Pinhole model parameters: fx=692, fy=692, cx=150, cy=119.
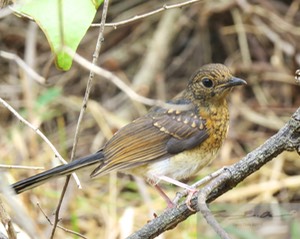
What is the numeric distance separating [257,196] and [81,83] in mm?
1785

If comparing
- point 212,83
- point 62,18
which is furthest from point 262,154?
point 212,83

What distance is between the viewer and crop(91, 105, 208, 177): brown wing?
2891 millimetres

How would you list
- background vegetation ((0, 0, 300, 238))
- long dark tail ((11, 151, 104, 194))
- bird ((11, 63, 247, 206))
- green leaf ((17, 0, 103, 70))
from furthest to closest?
background vegetation ((0, 0, 300, 238))
bird ((11, 63, 247, 206))
long dark tail ((11, 151, 104, 194))
green leaf ((17, 0, 103, 70))

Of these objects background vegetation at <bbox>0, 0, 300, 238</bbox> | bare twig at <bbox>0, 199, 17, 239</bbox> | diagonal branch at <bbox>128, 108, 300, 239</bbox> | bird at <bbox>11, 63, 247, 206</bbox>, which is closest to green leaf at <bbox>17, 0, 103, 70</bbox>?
diagonal branch at <bbox>128, 108, 300, 239</bbox>

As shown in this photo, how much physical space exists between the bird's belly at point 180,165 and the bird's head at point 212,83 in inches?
Answer: 13.6

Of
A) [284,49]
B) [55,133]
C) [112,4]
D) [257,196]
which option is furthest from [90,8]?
[112,4]

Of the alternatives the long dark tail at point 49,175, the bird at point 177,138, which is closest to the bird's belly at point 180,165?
the bird at point 177,138

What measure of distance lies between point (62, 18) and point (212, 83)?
5.62 ft

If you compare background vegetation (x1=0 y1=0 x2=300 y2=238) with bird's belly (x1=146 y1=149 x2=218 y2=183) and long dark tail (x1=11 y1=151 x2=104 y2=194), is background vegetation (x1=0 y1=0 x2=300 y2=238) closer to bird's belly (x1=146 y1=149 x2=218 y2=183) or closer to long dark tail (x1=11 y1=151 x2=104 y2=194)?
bird's belly (x1=146 y1=149 x2=218 y2=183)

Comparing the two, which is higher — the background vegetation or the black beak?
the background vegetation

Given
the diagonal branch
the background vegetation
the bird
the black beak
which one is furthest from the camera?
the background vegetation

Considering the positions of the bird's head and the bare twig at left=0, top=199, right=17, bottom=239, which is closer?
the bare twig at left=0, top=199, right=17, bottom=239

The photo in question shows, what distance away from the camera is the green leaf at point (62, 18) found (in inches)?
59.3

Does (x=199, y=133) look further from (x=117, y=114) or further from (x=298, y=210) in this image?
(x=117, y=114)
